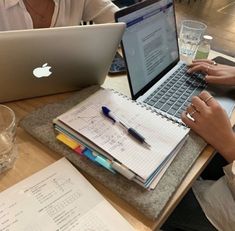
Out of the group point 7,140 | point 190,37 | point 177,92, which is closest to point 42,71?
point 7,140

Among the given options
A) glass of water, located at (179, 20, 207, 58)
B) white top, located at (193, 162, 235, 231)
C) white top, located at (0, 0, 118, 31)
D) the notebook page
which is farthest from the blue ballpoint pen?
glass of water, located at (179, 20, 207, 58)

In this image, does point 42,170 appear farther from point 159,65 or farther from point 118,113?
point 159,65

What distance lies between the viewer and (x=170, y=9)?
3.43 ft

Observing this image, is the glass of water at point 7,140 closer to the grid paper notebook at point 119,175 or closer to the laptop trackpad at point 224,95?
the grid paper notebook at point 119,175

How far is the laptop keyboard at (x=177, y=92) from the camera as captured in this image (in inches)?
34.4

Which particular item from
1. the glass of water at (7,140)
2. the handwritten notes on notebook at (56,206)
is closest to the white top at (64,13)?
the glass of water at (7,140)

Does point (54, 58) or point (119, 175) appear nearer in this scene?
point (119, 175)

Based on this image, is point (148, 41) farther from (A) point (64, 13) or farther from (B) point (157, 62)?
(A) point (64, 13)

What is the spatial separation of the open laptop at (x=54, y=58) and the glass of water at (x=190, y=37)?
55 cm

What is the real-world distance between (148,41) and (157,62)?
10cm

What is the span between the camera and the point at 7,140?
0.66 m

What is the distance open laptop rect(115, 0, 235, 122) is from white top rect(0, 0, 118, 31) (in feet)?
0.87

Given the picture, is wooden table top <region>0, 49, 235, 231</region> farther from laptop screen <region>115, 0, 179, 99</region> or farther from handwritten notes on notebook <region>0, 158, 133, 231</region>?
laptop screen <region>115, 0, 179, 99</region>

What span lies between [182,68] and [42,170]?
724 mm
